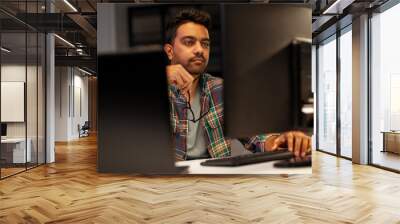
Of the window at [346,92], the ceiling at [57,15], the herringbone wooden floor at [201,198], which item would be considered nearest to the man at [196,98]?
→ the herringbone wooden floor at [201,198]

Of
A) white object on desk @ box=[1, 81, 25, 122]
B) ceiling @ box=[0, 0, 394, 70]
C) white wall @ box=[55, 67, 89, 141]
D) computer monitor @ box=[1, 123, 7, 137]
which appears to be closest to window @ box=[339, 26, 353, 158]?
ceiling @ box=[0, 0, 394, 70]

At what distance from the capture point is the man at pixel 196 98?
6.21 metres

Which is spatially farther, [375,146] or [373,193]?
[375,146]

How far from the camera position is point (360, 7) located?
7.05m

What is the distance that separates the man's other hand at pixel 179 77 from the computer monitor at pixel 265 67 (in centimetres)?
62

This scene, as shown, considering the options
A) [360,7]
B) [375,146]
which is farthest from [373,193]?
[360,7]

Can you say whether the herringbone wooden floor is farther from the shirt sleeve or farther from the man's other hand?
the man's other hand

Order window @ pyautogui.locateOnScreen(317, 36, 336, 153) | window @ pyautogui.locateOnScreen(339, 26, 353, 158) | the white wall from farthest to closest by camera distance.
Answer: the white wall
window @ pyautogui.locateOnScreen(317, 36, 336, 153)
window @ pyautogui.locateOnScreen(339, 26, 353, 158)

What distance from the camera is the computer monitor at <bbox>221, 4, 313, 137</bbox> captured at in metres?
6.23

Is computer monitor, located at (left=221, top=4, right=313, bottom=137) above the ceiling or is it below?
below

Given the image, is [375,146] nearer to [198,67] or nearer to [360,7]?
[360,7]

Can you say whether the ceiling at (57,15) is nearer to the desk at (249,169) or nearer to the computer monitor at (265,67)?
the computer monitor at (265,67)

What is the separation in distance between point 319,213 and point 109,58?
4.07 metres

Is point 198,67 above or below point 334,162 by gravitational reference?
above
